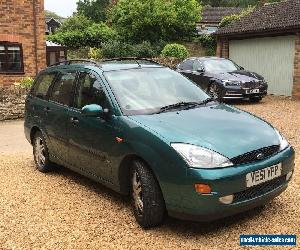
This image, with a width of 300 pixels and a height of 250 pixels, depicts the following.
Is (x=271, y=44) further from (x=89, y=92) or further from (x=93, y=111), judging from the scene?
(x=93, y=111)

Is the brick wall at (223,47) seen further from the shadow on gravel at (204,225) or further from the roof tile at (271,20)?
the shadow on gravel at (204,225)

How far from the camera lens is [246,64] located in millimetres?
19500

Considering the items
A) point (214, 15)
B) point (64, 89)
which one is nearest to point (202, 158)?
point (64, 89)

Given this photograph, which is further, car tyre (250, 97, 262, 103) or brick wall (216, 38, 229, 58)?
brick wall (216, 38, 229, 58)

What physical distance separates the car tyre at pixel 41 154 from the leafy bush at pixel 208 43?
3000cm

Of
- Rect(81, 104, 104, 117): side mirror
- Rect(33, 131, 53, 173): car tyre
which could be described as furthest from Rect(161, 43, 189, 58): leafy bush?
Rect(81, 104, 104, 117): side mirror

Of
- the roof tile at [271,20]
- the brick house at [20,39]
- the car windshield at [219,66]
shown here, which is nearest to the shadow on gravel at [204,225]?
the car windshield at [219,66]

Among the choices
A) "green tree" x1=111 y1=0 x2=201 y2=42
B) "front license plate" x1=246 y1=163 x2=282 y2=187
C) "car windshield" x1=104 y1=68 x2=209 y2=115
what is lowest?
"front license plate" x1=246 y1=163 x2=282 y2=187

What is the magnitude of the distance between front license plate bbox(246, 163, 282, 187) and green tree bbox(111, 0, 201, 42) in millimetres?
30682

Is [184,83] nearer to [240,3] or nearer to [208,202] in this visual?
[208,202]

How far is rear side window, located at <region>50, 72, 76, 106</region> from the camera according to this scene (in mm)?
5852

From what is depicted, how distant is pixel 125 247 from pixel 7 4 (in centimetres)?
1471

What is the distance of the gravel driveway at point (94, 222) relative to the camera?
4.16 meters

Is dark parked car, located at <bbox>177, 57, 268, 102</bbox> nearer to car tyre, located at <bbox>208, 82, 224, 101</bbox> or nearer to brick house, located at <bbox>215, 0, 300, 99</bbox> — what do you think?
car tyre, located at <bbox>208, 82, 224, 101</bbox>
